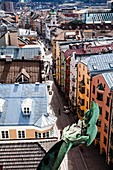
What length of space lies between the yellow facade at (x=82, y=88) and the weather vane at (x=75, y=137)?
50.7 metres

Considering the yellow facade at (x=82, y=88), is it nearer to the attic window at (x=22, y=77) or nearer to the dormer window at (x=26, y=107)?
the attic window at (x=22, y=77)

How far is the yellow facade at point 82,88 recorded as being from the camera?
209ft

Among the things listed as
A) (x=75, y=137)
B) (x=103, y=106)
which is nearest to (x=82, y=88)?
(x=103, y=106)

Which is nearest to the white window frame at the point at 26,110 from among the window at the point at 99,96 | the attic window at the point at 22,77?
the attic window at the point at 22,77

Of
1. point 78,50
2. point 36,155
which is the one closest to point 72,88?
point 78,50

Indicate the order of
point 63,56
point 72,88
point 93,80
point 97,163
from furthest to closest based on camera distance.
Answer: point 63,56 < point 72,88 < point 93,80 < point 97,163

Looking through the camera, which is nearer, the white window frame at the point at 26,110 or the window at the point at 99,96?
the white window frame at the point at 26,110

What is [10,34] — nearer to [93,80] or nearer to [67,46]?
[67,46]

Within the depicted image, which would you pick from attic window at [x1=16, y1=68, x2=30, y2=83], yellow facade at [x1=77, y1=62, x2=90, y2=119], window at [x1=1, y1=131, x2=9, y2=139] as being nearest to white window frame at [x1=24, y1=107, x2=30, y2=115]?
window at [x1=1, y1=131, x2=9, y2=139]

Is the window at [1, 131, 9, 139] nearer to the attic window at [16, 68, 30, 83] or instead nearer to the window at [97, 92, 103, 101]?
the attic window at [16, 68, 30, 83]

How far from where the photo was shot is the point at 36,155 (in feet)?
92.0

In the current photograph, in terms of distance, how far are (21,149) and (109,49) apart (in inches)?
2149


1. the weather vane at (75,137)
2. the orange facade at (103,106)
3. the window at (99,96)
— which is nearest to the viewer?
the weather vane at (75,137)

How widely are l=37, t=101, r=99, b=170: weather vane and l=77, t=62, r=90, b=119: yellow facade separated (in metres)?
50.7
